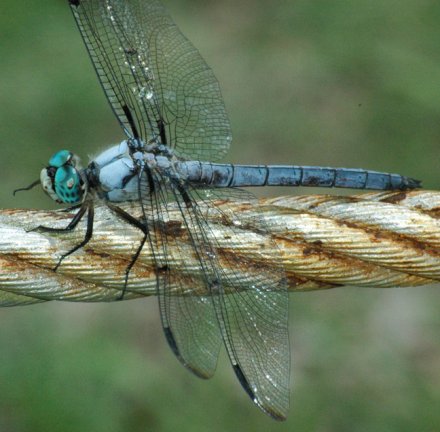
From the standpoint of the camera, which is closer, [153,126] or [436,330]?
[153,126]

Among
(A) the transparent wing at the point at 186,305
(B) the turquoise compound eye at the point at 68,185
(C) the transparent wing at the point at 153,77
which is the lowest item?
(A) the transparent wing at the point at 186,305

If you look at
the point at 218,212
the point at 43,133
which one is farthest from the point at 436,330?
the point at 43,133

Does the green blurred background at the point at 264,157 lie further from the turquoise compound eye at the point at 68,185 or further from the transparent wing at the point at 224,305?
the transparent wing at the point at 224,305

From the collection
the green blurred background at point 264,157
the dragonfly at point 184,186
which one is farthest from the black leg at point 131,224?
the green blurred background at point 264,157

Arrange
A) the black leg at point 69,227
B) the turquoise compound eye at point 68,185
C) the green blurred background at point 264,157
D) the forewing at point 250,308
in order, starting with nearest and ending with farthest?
1. the black leg at point 69,227
2. the forewing at point 250,308
3. the turquoise compound eye at point 68,185
4. the green blurred background at point 264,157

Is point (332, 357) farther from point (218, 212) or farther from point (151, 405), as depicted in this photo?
point (218, 212)

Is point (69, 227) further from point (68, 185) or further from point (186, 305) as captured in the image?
point (68, 185)

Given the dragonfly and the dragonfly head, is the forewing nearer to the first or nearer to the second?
the dragonfly

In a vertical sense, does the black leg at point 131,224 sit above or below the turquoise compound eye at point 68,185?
below
